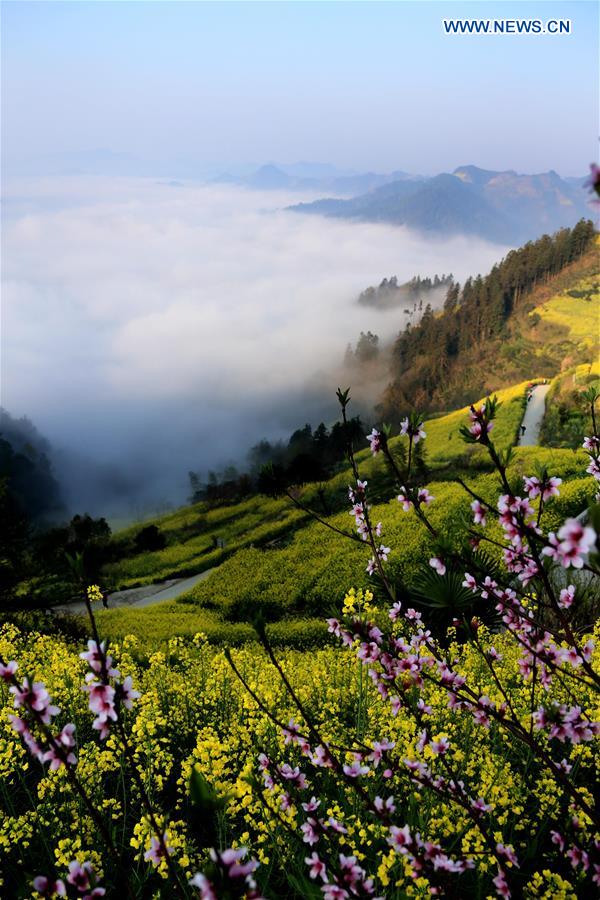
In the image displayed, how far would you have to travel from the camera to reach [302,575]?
21.7 m

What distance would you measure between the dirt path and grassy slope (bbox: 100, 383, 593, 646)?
567 cm

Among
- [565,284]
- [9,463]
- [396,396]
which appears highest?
[565,284]

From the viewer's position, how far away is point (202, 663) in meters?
7.61

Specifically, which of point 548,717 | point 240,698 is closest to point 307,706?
point 240,698

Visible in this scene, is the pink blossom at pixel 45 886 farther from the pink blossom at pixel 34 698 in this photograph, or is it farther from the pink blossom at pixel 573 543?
the pink blossom at pixel 573 543

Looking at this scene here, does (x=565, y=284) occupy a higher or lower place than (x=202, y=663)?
higher

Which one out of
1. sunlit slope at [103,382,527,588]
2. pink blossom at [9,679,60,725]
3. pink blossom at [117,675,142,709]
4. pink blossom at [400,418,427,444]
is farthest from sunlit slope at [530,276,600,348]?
pink blossom at [9,679,60,725]

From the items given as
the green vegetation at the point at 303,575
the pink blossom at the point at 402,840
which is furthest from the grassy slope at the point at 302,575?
the pink blossom at the point at 402,840

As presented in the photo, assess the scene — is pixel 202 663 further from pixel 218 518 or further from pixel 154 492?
pixel 154 492

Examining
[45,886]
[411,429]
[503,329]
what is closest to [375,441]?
[411,429]

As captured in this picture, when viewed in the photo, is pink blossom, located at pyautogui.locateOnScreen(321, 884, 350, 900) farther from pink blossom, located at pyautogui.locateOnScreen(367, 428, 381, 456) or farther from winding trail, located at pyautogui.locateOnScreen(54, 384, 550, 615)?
winding trail, located at pyautogui.locateOnScreen(54, 384, 550, 615)

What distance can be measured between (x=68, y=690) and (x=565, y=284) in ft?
204

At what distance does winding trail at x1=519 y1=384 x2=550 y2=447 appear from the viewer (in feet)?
120

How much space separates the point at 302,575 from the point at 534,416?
991 inches
